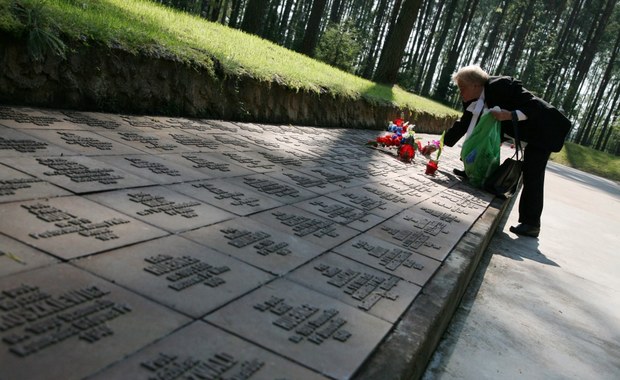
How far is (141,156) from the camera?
4.20 metres

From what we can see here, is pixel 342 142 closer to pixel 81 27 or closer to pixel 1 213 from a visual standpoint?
pixel 81 27

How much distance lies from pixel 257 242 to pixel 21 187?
1289 millimetres

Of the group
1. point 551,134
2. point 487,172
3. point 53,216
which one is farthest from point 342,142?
point 53,216

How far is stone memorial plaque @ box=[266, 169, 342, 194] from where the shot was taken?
4.87 metres

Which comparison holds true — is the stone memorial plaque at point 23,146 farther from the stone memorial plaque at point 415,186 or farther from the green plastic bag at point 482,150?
the green plastic bag at point 482,150

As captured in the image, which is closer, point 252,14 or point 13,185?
point 13,185

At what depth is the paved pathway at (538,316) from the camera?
326 cm

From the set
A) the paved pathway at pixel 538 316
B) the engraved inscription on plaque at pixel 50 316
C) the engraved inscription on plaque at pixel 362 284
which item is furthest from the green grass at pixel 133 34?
the paved pathway at pixel 538 316

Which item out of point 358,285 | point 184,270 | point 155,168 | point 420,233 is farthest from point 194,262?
point 420,233

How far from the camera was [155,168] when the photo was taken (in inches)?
156

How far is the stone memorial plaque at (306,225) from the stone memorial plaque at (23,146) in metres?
1.42

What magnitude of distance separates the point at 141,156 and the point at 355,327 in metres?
2.53

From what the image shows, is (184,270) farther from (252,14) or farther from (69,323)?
(252,14)

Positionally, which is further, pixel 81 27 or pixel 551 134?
pixel 551 134
